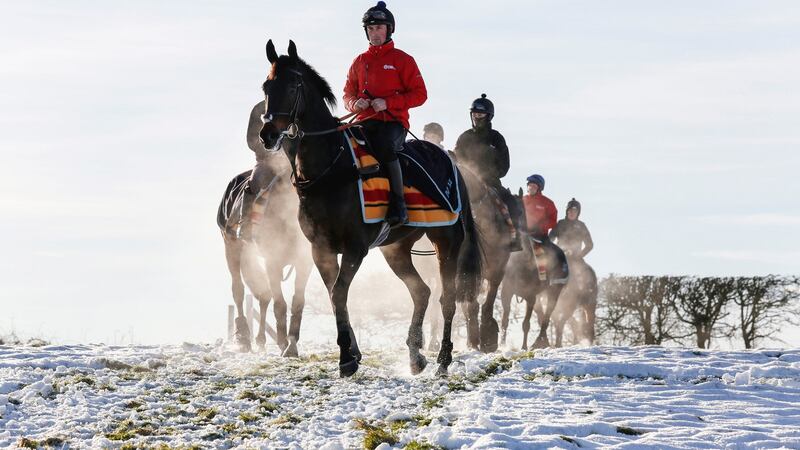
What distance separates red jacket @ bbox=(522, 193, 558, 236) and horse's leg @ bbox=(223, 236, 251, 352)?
6.44 meters

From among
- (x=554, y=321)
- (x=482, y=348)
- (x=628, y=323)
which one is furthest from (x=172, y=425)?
(x=628, y=323)

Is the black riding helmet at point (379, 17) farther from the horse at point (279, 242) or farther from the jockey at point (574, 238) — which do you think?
the jockey at point (574, 238)

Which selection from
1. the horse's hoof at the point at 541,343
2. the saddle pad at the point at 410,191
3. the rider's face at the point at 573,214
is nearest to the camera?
the saddle pad at the point at 410,191

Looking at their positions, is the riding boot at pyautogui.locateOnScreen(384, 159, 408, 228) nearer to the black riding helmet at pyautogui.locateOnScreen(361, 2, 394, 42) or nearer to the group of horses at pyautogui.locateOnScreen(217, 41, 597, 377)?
the group of horses at pyautogui.locateOnScreen(217, 41, 597, 377)

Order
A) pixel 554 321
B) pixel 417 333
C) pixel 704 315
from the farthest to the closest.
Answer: pixel 704 315
pixel 554 321
pixel 417 333

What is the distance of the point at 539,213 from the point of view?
20.0m

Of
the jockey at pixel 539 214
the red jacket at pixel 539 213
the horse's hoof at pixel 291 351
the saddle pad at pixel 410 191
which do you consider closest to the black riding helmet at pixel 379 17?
the saddle pad at pixel 410 191

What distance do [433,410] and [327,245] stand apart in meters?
2.47

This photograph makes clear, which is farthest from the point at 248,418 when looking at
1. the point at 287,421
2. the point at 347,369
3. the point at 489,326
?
the point at 489,326

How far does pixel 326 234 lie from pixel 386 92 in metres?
1.71

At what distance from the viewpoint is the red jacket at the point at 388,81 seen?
10.7 m

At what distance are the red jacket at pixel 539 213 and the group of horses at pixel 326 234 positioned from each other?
3752 millimetres

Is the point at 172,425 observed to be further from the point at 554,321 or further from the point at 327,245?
the point at 554,321

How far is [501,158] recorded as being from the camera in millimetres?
15875
